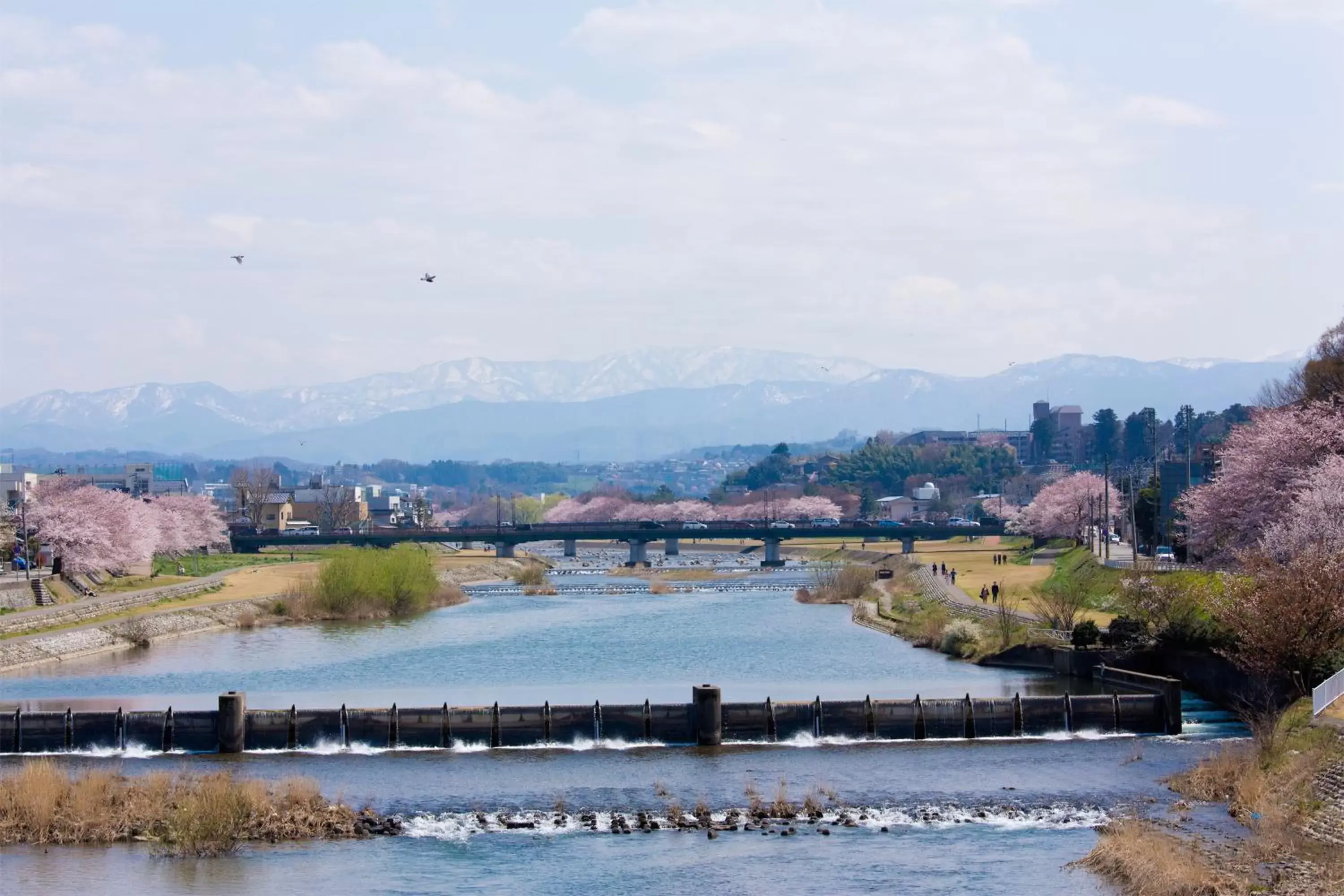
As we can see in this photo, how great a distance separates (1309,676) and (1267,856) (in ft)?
53.1

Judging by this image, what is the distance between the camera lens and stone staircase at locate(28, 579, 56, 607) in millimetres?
95250

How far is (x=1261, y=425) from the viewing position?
292 ft

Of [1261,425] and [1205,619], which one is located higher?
[1261,425]

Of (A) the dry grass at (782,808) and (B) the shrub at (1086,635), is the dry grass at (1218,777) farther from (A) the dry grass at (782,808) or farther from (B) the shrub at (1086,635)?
(B) the shrub at (1086,635)

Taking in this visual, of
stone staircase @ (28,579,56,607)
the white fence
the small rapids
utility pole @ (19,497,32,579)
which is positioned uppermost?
utility pole @ (19,497,32,579)

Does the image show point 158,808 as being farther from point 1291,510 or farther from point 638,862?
point 1291,510

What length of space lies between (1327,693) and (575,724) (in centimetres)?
2258

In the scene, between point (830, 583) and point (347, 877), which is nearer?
point (347, 877)

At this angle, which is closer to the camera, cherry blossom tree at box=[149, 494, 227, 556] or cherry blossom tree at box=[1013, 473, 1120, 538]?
cherry blossom tree at box=[149, 494, 227, 556]

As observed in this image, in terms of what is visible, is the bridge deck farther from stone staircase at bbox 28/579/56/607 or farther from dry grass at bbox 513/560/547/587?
stone staircase at bbox 28/579/56/607

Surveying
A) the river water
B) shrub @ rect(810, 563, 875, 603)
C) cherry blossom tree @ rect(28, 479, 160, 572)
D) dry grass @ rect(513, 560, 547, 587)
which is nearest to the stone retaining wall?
cherry blossom tree @ rect(28, 479, 160, 572)

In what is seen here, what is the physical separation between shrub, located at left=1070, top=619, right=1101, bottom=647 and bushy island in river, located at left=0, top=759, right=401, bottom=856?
3697cm

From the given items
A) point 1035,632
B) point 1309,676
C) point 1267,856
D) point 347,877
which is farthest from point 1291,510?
point 347,877

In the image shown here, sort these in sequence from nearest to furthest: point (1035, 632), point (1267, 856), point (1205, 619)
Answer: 1. point (1267, 856)
2. point (1205, 619)
3. point (1035, 632)
